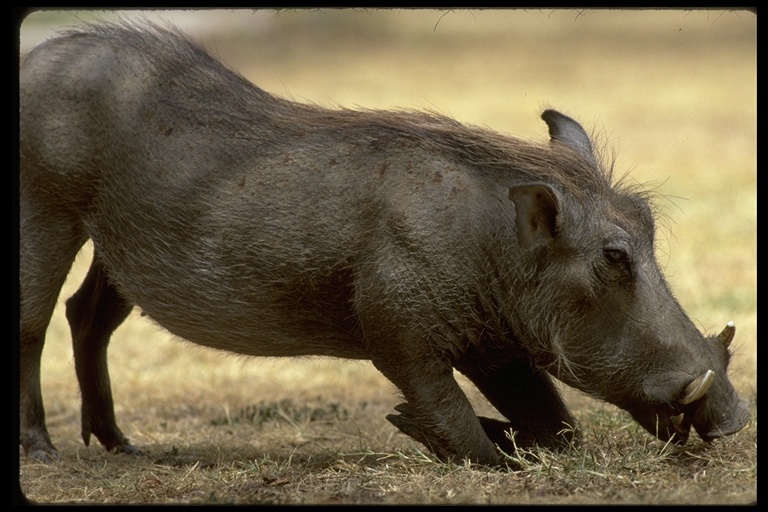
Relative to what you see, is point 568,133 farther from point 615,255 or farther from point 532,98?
point 532,98

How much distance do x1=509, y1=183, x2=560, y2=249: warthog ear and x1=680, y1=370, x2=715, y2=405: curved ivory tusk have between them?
833 millimetres

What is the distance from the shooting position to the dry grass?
475cm

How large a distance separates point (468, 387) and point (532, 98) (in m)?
10.2

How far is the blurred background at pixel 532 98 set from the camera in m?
8.30

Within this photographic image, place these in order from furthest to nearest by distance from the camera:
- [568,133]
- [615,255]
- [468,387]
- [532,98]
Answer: [532,98] < [468,387] < [568,133] < [615,255]

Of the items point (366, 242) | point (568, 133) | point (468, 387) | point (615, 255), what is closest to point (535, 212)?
point (615, 255)

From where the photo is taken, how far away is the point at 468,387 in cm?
771

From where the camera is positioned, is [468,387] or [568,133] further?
[468,387]

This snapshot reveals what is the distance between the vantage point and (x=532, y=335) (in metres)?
5.07

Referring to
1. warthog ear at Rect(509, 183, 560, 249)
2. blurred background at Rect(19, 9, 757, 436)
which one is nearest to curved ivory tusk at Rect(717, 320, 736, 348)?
warthog ear at Rect(509, 183, 560, 249)

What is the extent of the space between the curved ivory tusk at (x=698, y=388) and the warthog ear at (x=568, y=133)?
48.5 inches

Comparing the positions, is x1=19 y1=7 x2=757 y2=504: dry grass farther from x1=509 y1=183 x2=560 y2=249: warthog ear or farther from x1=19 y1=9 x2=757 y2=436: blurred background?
x1=509 y1=183 x2=560 y2=249: warthog ear

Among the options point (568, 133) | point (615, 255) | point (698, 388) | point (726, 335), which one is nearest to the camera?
point (698, 388)
